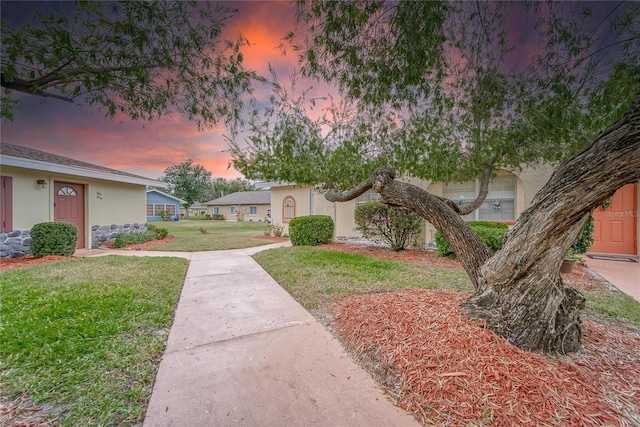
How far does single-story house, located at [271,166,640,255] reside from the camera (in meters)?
7.93

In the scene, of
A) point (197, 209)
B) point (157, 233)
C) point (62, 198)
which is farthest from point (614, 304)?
point (197, 209)

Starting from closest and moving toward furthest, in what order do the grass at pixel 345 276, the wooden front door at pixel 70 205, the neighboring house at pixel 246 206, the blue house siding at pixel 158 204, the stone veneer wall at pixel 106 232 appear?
1. the grass at pixel 345 276
2. the wooden front door at pixel 70 205
3. the stone veneer wall at pixel 106 232
4. the blue house siding at pixel 158 204
5. the neighboring house at pixel 246 206

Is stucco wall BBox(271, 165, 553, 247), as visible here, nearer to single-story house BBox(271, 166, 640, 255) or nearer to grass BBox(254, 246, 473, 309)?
single-story house BBox(271, 166, 640, 255)

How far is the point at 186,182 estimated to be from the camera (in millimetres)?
43000

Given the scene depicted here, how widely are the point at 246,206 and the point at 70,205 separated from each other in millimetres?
26728

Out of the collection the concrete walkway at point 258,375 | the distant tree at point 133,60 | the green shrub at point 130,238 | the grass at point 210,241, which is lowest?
the concrete walkway at point 258,375

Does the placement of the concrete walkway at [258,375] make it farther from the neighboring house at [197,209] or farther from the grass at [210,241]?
the neighboring house at [197,209]

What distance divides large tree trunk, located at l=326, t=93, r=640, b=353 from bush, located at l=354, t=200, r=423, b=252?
5525mm

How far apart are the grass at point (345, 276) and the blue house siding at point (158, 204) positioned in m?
31.2

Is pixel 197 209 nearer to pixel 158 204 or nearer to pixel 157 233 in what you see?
pixel 158 204

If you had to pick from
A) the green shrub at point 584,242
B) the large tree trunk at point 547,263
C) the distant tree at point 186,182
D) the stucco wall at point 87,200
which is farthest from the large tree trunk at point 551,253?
the distant tree at point 186,182

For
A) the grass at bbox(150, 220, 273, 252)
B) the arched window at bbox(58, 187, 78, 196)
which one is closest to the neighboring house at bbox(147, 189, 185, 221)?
the grass at bbox(150, 220, 273, 252)

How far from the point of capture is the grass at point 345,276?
15.1ft

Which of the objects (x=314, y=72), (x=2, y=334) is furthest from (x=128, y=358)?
(x=314, y=72)
